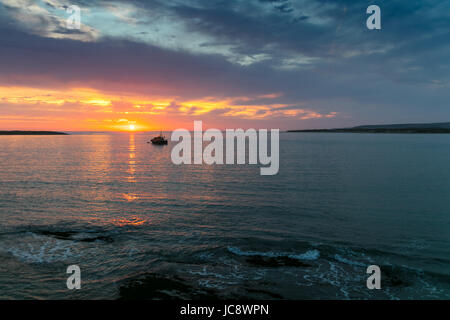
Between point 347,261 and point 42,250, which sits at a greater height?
point 42,250

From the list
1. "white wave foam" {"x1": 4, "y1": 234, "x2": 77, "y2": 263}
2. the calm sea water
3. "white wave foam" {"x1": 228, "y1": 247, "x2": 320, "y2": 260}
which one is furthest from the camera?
"white wave foam" {"x1": 228, "y1": 247, "x2": 320, "y2": 260}

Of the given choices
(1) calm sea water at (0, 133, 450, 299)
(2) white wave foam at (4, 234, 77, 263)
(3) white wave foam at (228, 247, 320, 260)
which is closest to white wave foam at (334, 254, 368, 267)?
(1) calm sea water at (0, 133, 450, 299)

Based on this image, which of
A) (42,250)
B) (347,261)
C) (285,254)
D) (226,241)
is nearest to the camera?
(347,261)

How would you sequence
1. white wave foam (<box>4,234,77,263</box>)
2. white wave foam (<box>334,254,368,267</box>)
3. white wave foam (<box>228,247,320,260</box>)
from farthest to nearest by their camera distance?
1. white wave foam (<box>228,247,320,260</box>)
2. white wave foam (<box>4,234,77,263</box>)
3. white wave foam (<box>334,254,368,267</box>)

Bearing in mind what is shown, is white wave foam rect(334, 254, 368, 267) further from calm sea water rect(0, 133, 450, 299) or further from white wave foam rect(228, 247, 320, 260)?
white wave foam rect(228, 247, 320, 260)

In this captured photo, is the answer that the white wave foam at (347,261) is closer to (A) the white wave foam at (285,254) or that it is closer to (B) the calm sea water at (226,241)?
(B) the calm sea water at (226,241)

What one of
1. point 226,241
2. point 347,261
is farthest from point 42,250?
point 347,261

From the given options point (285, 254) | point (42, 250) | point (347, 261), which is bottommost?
point (347, 261)

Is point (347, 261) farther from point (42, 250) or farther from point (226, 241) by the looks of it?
point (42, 250)

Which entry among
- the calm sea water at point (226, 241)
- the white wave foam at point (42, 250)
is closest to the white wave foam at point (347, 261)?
the calm sea water at point (226, 241)

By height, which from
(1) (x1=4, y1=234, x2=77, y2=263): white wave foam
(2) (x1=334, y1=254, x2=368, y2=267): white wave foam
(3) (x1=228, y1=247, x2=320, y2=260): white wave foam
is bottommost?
(2) (x1=334, y1=254, x2=368, y2=267): white wave foam

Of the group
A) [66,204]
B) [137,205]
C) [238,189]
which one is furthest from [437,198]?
[66,204]
